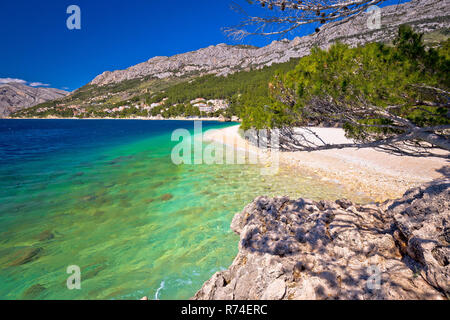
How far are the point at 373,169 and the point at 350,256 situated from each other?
31.5 ft

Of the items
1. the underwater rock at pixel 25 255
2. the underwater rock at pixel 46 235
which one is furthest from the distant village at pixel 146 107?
the underwater rock at pixel 25 255

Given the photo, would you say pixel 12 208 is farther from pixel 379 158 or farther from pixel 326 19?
pixel 379 158

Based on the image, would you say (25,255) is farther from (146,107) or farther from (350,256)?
(146,107)

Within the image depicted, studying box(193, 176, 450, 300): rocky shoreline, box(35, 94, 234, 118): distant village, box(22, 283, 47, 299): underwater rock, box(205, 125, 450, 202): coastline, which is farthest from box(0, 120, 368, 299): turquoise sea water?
box(35, 94, 234, 118): distant village

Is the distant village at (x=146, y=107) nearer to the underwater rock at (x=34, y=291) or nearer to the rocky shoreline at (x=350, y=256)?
the rocky shoreline at (x=350, y=256)

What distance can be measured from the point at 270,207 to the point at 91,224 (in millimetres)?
6740

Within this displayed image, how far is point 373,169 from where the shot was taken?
10977 millimetres

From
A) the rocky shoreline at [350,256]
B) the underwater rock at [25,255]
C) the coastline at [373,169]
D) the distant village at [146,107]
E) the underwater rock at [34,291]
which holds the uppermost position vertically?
→ the distant village at [146,107]

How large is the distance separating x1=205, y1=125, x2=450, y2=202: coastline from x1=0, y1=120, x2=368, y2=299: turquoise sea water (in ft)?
3.71

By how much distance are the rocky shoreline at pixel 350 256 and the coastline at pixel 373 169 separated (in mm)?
4363

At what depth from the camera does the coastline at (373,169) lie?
8.80 meters

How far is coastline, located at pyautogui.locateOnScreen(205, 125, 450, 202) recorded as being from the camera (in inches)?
346

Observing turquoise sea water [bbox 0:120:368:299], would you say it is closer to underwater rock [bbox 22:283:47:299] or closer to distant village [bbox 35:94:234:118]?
underwater rock [bbox 22:283:47:299]
